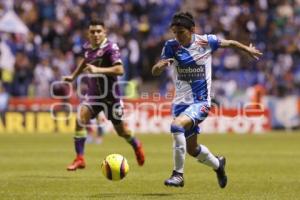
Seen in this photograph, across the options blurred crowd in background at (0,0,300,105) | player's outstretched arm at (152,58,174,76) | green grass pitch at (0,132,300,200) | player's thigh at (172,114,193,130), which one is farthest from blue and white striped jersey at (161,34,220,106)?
blurred crowd in background at (0,0,300,105)

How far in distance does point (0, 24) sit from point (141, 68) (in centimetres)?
559

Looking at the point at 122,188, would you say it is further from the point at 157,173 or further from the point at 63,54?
the point at 63,54

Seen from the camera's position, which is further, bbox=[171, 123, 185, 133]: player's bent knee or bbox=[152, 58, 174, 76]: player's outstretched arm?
bbox=[171, 123, 185, 133]: player's bent knee

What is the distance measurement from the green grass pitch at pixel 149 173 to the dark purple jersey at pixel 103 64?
4.51 feet

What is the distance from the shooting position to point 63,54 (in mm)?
31391

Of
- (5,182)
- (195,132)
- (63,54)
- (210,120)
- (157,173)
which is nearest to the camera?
(195,132)

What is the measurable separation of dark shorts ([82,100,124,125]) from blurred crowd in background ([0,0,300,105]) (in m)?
15.0

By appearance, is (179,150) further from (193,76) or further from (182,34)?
(182,34)

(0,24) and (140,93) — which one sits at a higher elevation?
(0,24)

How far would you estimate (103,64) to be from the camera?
14.7 meters

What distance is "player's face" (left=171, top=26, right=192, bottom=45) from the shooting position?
10.8 metres

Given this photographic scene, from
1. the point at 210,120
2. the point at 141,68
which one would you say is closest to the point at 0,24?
the point at 141,68

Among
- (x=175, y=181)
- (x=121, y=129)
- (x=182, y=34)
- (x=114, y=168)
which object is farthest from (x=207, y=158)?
(x=121, y=129)

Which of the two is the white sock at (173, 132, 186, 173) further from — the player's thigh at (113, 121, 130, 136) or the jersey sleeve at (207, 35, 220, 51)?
the player's thigh at (113, 121, 130, 136)
